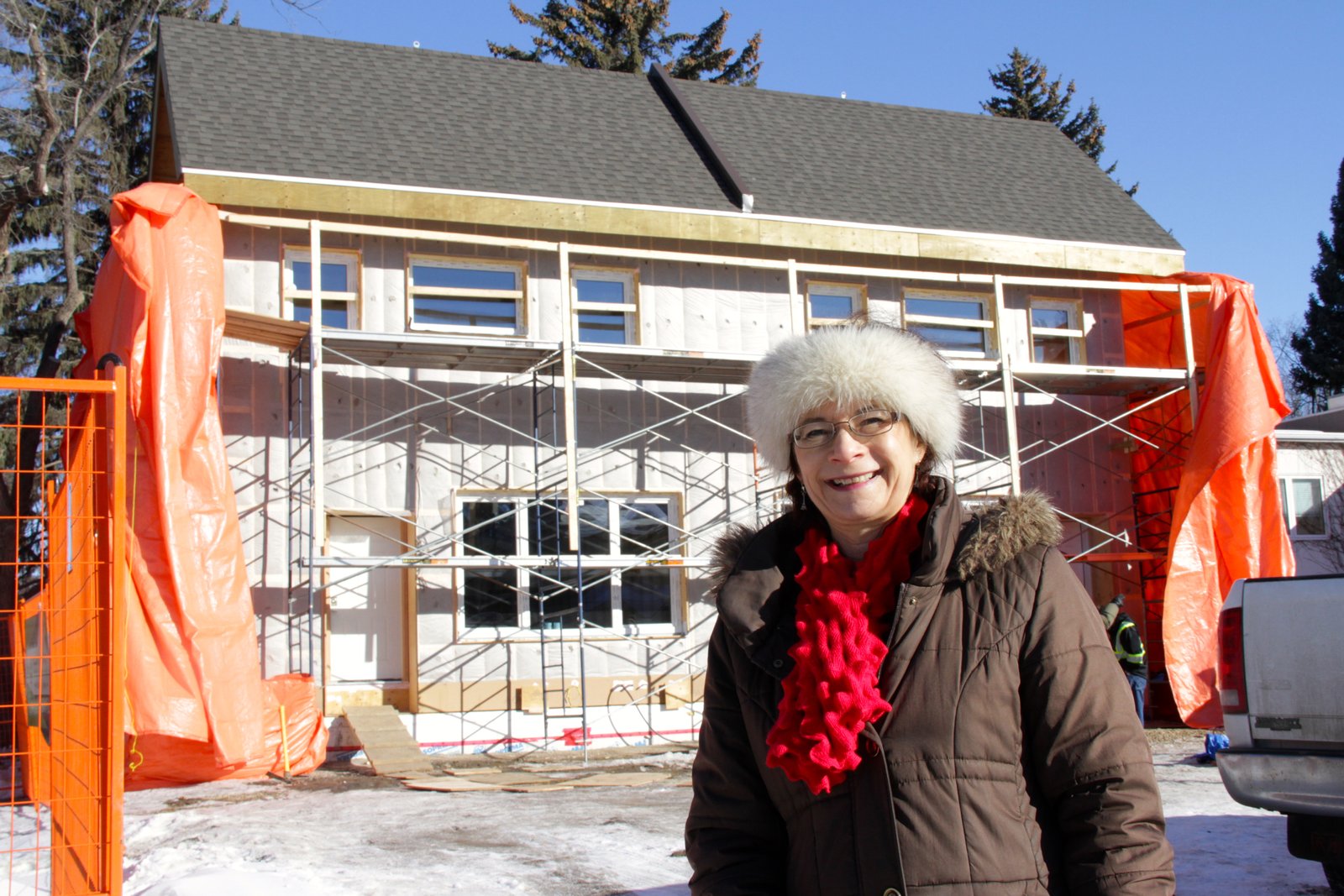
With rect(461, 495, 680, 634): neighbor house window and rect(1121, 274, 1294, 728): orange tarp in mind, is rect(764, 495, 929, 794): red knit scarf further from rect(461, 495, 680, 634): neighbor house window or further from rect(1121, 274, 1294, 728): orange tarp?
rect(1121, 274, 1294, 728): orange tarp

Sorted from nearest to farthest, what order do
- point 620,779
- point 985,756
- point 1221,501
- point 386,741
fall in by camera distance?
point 985,756 → point 620,779 → point 386,741 → point 1221,501

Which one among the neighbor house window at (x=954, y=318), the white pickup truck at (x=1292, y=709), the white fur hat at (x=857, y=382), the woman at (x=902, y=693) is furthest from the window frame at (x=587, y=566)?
the woman at (x=902, y=693)

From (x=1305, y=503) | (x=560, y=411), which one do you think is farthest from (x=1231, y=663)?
(x=1305, y=503)

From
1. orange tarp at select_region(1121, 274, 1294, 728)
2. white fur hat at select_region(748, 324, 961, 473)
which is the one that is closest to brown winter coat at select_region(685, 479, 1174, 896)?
white fur hat at select_region(748, 324, 961, 473)

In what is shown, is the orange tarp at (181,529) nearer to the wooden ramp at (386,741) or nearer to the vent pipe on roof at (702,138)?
the wooden ramp at (386,741)

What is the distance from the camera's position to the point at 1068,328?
15398mm

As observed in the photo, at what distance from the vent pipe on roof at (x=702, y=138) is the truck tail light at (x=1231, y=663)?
908 centimetres

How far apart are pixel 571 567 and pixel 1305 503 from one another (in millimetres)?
12486

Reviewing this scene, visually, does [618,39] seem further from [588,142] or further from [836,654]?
[836,654]

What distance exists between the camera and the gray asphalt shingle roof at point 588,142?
1288 cm

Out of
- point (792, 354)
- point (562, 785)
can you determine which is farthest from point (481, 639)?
point (792, 354)

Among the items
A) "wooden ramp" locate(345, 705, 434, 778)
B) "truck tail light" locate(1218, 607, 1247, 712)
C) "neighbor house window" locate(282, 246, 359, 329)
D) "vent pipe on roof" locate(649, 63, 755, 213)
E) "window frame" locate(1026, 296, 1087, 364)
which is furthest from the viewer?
"window frame" locate(1026, 296, 1087, 364)

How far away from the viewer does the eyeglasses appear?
244 centimetres

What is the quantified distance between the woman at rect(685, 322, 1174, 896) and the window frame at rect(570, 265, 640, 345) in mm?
10759
